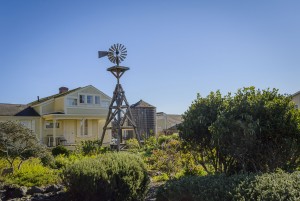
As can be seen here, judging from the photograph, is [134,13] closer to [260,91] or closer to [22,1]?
[22,1]

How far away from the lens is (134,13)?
989 centimetres

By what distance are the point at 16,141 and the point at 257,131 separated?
8.73 m

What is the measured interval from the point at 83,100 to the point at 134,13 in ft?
64.2

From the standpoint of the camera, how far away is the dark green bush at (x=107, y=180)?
5.97 metres

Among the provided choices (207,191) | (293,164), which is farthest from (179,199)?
(293,164)

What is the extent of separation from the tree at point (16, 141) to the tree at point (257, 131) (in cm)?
687

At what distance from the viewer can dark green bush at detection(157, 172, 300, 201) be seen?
13.2 feet

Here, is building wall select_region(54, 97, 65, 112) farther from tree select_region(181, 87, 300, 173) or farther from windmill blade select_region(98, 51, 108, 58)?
tree select_region(181, 87, 300, 173)

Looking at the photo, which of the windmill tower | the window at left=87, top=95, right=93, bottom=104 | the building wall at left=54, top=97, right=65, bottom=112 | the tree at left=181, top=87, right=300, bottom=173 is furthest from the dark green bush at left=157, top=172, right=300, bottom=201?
the window at left=87, top=95, right=93, bottom=104

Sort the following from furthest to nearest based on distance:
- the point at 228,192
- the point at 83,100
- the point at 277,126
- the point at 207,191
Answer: the point at 83,100, the point at 277,126, the point at 207,191, the point at 228,192

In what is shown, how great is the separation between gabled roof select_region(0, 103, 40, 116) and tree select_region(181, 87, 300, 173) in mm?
21775

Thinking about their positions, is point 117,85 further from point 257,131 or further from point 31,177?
point 257,131

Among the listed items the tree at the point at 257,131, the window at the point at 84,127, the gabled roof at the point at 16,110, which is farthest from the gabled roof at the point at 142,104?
the tree at the point at 257,131

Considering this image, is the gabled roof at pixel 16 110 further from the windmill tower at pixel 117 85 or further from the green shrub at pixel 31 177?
the green shrub at pixel 31 177
